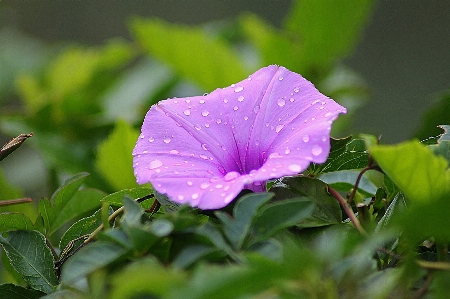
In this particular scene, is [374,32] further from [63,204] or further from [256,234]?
[256,234]

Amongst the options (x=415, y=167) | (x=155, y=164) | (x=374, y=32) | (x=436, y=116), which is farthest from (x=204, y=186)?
(x=374, y=32)

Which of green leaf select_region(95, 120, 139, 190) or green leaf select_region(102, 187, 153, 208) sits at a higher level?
green leaf select_region(102, 187, 153, 208)

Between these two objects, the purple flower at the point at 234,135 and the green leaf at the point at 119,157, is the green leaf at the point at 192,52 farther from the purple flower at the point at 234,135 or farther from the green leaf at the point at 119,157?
the purple flower at the point at 234,135

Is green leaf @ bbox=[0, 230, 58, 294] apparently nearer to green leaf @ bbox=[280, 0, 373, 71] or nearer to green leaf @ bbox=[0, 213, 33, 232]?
green leaf @ bbox=[0, 213, 33, 232]

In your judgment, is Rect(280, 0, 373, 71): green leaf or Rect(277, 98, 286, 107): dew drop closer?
Rect(277, 98, 286, 107): dew drop

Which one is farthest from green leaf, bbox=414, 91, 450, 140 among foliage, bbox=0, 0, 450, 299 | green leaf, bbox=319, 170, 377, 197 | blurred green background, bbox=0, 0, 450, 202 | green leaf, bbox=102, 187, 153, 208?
blurred green background, bbox=0, 0, 450, 202

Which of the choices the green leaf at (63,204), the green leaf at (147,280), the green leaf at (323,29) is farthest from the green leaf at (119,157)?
the green leaf at (147,280)

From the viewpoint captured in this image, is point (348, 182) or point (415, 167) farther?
point (348, 182)
